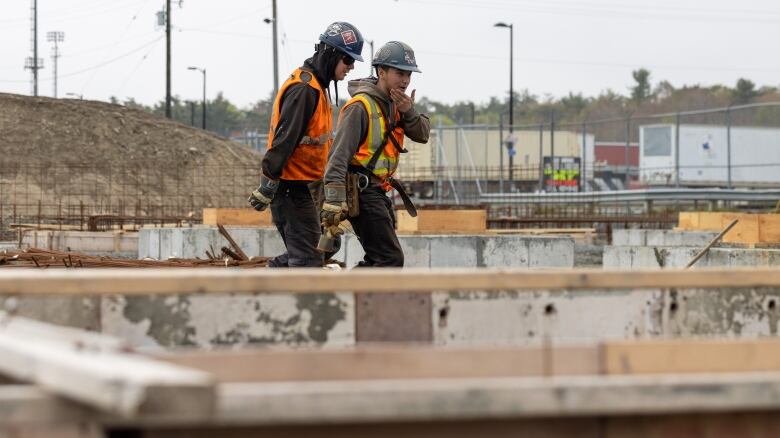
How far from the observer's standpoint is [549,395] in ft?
9.40

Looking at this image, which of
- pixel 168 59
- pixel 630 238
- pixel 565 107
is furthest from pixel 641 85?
pixel 630 238

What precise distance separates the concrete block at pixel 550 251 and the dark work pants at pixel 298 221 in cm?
620

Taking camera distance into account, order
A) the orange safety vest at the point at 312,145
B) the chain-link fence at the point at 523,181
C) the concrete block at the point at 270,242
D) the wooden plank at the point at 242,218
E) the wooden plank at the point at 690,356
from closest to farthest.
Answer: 1. the wooden plank at the point at 690,356
2. the orange safety vest at the point at 312,145
3. the concrete block at the point at 270,242
4. the wooden plank at the point at 242,218
5. the chain-link fence at the point at 523,181

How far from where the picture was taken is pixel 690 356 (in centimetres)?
361

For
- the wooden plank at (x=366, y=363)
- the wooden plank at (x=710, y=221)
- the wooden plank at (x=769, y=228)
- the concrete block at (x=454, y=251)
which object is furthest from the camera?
the wooden plank at (x=710, y=221)

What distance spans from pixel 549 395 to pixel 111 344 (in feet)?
3.11

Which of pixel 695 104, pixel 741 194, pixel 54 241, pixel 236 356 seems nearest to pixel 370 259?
pixel 236 356

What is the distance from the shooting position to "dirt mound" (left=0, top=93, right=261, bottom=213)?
4000 cm

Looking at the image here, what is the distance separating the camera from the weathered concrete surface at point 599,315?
504cm

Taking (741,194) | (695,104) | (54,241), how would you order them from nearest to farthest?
(54,241), (741,194), (695,104)

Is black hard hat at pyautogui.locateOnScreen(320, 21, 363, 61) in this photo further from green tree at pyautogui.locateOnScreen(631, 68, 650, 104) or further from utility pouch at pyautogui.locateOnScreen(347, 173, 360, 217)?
green tree at pyautogui.locateOnScreen(631, 68, 650, 104)

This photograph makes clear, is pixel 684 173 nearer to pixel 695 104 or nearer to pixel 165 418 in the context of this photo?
pixel 165 418

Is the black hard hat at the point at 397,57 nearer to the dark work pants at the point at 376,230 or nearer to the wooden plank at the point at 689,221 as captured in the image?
the dark work pants at the point at 376,230

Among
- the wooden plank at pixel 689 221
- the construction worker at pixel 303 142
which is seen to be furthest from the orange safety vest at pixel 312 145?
the wooden plank at pixel 689 221
